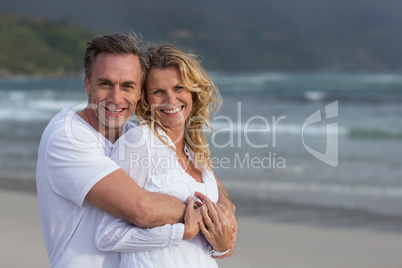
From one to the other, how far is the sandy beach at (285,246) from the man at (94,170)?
9.80 feet

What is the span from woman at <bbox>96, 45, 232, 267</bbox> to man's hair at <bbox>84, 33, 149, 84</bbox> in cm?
8

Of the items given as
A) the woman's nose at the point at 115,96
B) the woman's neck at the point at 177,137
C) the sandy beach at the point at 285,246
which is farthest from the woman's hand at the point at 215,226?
the sandy beach at the point at 285,246

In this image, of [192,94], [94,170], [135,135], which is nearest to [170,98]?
[192,94]

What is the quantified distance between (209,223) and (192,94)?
73 centimetres

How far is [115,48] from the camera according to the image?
243 cm

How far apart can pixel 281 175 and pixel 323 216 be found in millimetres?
2332

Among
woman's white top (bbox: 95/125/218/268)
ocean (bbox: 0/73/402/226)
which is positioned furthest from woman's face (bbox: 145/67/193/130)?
ocean (bbox: 0/73/402/226)

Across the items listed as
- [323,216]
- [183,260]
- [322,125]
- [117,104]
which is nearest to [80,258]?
[183,260]

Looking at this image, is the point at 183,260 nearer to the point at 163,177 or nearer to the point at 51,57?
the point at 163,177

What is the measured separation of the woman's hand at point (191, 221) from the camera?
7.84 feet

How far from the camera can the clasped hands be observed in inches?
94.7

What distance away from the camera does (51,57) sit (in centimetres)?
7069

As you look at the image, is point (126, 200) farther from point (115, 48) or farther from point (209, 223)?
point (115, 48)

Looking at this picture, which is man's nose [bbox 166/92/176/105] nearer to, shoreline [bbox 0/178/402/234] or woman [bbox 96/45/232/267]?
woman [bbox 96/45/232/267]
